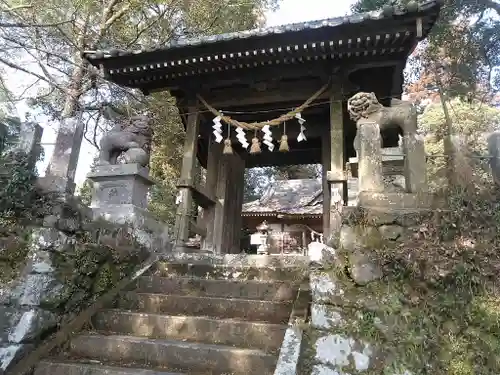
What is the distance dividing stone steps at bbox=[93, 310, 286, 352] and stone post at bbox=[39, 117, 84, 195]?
1.50 meters

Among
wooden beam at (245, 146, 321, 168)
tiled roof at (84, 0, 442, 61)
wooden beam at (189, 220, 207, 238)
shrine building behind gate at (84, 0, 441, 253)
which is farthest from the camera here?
wooden beam at (245, 146, 321, 168)

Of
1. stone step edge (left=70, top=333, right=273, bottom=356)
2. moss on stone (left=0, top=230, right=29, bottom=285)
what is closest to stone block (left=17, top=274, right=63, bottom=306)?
moss on stone (left=0, top=230, right=29, bottom=285)

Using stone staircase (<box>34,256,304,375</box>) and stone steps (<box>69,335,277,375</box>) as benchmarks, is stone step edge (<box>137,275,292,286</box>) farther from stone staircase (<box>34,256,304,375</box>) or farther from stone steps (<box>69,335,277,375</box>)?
stone steps (<box>69,335,277,375</box>)

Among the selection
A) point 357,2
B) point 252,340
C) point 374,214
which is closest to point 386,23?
point 374,214

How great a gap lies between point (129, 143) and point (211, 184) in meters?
2.87

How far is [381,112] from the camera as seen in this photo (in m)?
3.79

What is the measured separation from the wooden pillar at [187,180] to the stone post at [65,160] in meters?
2.42

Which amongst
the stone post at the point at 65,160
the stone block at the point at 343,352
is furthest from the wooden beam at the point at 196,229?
the stone block at the point at 343,352

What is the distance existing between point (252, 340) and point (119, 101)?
33.3ft

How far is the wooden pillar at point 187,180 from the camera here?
6.65 m

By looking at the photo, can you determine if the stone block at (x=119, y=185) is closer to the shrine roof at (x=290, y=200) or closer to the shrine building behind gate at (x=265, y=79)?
the shrine building behind gate at (x=265, y=79)

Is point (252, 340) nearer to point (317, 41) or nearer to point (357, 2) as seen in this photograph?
point (317, 41)

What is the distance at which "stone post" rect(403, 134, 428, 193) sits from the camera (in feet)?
11.5

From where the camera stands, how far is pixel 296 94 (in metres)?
7.43
